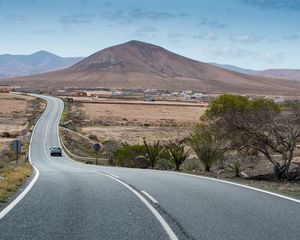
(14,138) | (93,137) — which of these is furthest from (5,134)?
(93,137)

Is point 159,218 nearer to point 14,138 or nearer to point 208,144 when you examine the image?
point 208,144

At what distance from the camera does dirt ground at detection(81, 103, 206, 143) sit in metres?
69.8

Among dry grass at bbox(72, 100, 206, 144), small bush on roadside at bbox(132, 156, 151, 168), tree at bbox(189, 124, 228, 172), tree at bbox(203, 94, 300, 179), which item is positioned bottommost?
dry grass at bbox(72, 100, 206, 144)

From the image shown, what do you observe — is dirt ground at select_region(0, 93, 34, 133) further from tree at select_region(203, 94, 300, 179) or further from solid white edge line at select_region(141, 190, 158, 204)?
solid white edge line at select_region(141, 190, 158, 204)

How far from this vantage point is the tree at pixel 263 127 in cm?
2020

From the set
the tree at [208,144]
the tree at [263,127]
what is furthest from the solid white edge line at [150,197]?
the tree at [208,144]

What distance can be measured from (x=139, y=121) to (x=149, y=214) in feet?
275

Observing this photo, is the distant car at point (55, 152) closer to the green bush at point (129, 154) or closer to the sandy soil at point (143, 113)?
the green bush at point (129, 154)

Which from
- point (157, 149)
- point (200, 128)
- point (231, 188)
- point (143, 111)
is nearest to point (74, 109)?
point (143, 111)

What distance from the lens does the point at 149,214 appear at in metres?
9.95

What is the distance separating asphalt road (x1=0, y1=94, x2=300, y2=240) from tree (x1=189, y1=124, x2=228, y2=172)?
29.1ft

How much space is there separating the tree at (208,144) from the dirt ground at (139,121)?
1351 inches

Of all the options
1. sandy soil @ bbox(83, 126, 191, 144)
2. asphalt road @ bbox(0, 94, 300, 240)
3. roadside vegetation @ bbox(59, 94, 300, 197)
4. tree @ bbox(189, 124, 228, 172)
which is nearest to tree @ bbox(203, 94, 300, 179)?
roadside vegetation @ bbox(59, 94, 300, 197)

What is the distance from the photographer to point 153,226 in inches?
344
